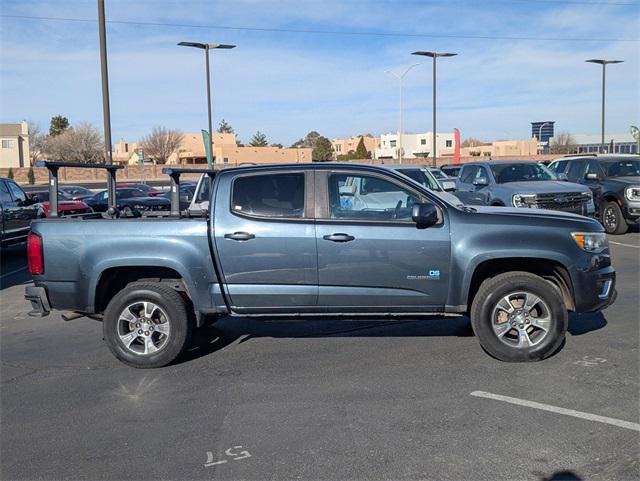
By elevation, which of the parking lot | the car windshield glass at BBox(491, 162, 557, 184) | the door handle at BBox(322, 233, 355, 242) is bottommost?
the parking lot

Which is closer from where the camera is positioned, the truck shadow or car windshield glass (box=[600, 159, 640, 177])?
the truck shadow

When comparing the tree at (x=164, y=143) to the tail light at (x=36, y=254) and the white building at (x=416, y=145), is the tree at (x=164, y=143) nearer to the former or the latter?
the white building at (x=416, y=145)

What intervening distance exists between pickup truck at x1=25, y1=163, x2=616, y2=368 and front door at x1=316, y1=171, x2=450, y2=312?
1cm

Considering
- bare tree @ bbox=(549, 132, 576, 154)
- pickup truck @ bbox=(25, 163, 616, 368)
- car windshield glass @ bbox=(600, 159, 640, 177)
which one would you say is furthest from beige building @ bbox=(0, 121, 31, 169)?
pickup truck @ bbox=(25, 163, 616, 368)

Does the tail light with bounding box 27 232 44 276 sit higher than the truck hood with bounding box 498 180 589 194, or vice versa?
the truck hood with bounding box 498 180 589 194

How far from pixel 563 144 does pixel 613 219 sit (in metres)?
81.7

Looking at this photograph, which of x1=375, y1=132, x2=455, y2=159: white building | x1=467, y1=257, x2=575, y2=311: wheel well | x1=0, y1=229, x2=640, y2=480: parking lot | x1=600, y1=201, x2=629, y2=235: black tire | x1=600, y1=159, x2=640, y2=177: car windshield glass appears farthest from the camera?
x1=375, y1=132, x2=455, y2=159: white building

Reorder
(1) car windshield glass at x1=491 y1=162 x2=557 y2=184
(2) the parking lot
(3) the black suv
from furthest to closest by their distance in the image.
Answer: (3) the black suv
(1) car windshield glass at x1=491 y1=162 x2=557 y2=184
(2) the parking lot

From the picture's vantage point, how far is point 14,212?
540 inches

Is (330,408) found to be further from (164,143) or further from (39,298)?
(164,143)

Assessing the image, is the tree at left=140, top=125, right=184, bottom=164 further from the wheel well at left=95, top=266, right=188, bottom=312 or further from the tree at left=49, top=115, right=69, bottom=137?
the wheel well at left=95, top=266, right=188, bottom=312

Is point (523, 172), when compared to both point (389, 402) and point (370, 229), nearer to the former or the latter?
point (370, 229)

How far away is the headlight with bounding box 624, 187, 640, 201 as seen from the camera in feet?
48.5

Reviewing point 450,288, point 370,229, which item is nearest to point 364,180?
point 370,229
